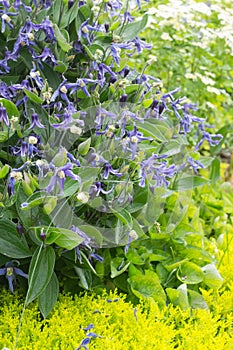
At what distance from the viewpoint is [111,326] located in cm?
180

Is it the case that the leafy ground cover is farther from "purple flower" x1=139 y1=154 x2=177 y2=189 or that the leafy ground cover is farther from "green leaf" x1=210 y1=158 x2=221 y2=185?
"green leaf" x1=210 y1=158 x2=221 y2=185

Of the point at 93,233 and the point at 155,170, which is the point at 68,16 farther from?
the point at 93,233

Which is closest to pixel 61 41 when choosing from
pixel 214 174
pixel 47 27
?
pixel 47 27

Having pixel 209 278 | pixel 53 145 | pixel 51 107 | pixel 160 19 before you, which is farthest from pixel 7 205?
pixel 160 19

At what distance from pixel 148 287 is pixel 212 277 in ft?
0.89

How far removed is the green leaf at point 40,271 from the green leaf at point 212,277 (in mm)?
687

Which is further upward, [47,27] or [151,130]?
[47,27]

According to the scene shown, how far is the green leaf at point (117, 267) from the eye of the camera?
1.97m

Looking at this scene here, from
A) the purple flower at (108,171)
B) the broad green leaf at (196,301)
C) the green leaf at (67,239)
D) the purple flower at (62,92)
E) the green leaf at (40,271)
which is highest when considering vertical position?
the purple flower at (62,92)

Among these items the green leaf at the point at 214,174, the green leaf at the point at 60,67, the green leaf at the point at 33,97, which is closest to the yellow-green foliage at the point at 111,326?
the green leaf at the point at 33,97

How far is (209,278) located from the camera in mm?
2148

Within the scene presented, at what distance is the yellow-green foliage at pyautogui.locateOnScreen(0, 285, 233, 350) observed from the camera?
67.6 inches

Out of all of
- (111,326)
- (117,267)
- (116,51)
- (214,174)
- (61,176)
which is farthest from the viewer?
(214,174)

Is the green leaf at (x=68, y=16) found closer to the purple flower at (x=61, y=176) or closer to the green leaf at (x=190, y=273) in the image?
the purple flower at (x=61, y=176)
